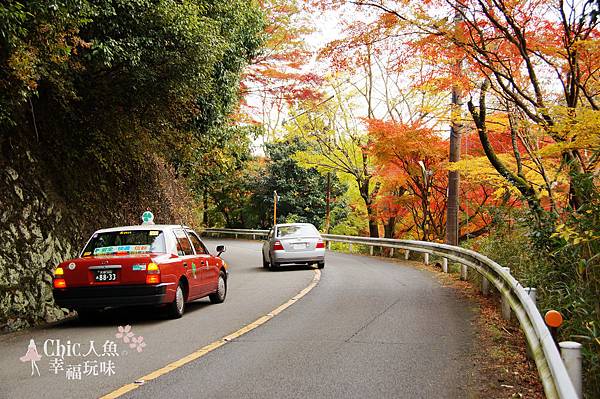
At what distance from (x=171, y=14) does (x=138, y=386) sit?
726 centimetres

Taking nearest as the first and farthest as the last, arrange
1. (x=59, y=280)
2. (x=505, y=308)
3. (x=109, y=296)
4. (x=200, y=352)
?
(x=200, y=352)
(x=109, y=296)
(x=59, y=280)
(x=505, y=308)

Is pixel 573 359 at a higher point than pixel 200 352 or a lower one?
higher

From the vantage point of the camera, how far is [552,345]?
14.0 ft

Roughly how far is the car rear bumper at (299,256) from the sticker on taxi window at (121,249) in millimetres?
9172

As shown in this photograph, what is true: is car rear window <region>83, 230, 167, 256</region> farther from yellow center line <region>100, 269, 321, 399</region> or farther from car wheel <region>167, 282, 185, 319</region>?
yellow center line <region>100, 269, 321, 399</region>

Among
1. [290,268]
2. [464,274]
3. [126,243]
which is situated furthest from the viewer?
[290,268]

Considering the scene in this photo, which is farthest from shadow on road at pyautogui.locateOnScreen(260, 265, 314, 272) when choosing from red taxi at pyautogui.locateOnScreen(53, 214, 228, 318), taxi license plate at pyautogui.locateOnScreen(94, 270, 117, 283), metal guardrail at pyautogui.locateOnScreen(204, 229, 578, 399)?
taxi license plate at pyautogui.locateOnScreen(94, 270, 117, 283)

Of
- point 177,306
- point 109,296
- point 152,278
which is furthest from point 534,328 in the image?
point 109,296

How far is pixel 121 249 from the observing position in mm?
9375

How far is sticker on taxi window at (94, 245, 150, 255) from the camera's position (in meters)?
9.33

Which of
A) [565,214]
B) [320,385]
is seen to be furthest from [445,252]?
[320,385]

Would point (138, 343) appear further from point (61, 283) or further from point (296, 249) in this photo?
point (296, 249)

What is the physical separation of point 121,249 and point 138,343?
2232 millimetres

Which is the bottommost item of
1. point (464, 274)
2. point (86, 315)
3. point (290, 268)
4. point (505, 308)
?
point (290, 268)
